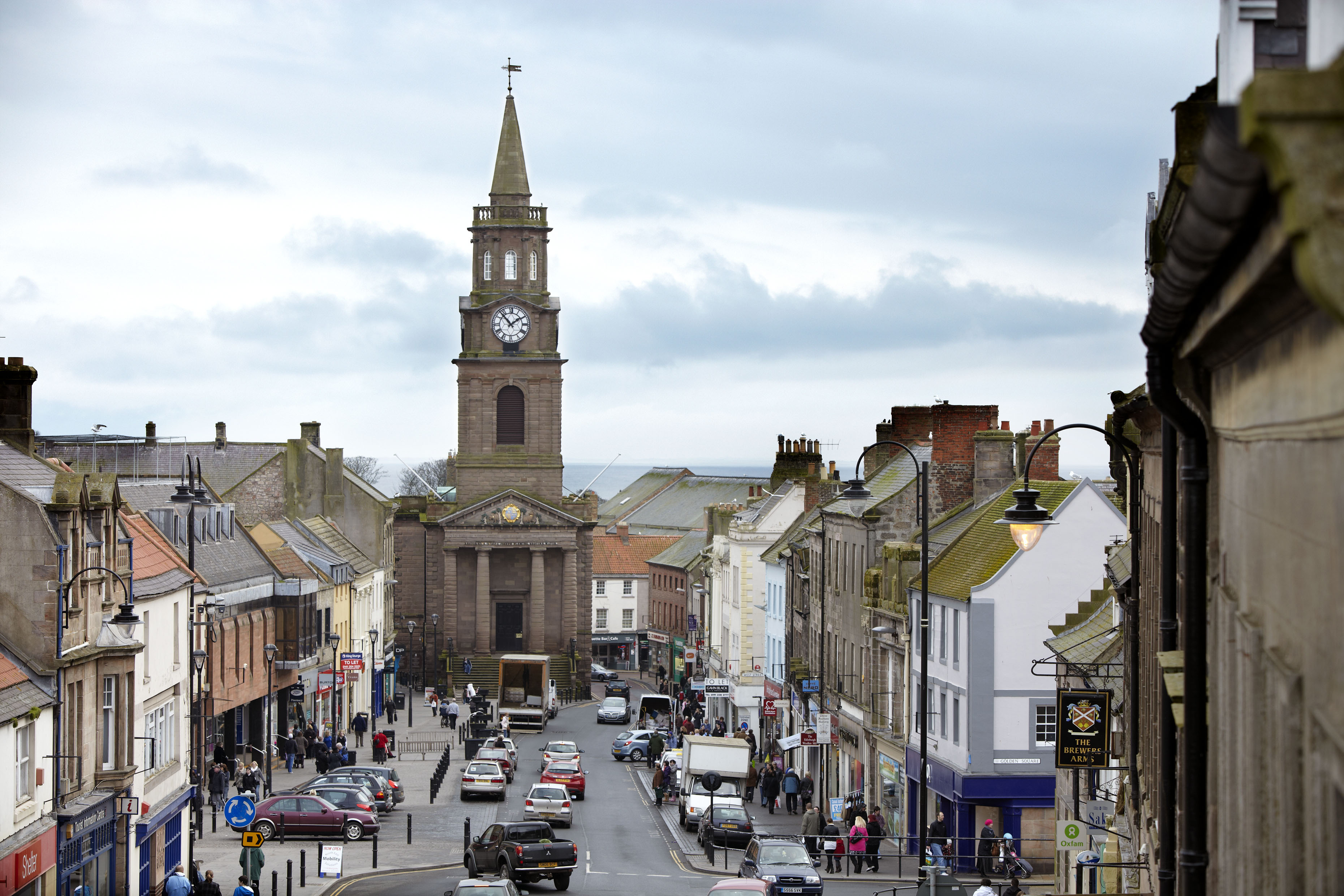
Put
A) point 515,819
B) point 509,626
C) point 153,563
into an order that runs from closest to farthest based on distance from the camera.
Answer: point 153,563 → point 515,819 → point 509,626

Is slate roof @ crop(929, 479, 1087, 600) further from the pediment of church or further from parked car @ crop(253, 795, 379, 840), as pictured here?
the pediment of church

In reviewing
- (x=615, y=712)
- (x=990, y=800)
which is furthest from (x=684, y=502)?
(x=990, y=800)

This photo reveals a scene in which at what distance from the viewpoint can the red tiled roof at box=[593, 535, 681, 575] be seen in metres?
132

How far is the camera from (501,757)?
186 feet

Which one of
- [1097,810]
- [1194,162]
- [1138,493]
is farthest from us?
[1097,810]

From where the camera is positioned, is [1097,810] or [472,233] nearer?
[1097,810]

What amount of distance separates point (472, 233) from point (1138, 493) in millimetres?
92487

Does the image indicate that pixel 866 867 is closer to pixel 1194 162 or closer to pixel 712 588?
pixel 1194 162

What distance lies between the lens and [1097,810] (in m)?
27.9

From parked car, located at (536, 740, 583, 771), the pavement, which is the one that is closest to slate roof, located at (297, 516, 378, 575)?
the pavement

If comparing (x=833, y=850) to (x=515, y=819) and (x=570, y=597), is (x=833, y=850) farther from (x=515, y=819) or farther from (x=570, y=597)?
(x=570, y=597)

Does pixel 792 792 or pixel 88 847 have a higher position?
pixel 88 847

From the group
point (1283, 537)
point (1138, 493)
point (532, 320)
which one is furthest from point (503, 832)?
point (532, 320)

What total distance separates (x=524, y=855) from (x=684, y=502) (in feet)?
411
